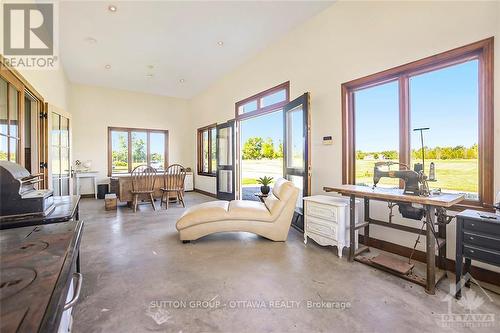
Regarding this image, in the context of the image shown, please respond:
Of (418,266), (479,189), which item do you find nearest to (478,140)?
(479,189)

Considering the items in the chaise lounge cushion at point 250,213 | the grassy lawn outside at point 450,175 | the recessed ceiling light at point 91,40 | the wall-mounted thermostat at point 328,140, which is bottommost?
the chaise lounge cushion at point 250,213

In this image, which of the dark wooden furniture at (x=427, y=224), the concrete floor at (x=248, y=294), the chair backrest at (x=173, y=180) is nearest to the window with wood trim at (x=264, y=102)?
the chair backrest at (x=173, y=180)

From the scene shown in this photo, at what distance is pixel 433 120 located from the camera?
107 inches

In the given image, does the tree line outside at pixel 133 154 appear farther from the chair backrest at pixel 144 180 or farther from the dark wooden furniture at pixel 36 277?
the dark wooden furniture at pixel 36 277

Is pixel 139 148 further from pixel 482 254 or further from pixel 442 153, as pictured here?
pixel 482 254

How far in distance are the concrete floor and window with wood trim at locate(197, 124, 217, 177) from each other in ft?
14.8

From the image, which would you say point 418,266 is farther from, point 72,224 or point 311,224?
point 72,224

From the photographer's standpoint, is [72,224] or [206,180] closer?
[72,224]

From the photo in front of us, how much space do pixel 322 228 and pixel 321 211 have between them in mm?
220

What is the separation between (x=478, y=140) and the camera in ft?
7.74

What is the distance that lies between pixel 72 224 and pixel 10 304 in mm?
900

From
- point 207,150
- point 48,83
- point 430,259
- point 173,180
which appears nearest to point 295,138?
point 430,259

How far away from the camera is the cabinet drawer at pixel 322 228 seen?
291cm

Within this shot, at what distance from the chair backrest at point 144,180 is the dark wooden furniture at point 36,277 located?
4344mm
